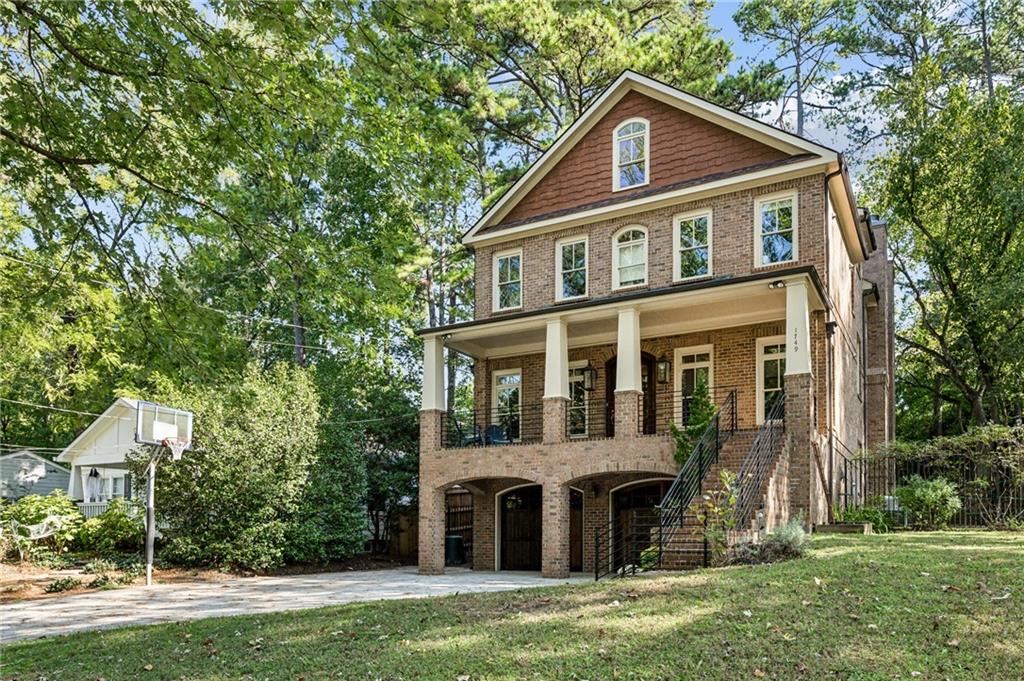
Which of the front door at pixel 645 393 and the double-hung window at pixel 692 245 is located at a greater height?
the double-hung window at pixel 692 245

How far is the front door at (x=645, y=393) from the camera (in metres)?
19.2

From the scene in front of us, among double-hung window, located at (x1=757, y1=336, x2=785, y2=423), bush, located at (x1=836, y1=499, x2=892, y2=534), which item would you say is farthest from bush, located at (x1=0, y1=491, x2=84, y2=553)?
bush, located at (x1=836, y1=499, x2=892, y2=534)

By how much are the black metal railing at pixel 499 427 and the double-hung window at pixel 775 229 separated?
636cm

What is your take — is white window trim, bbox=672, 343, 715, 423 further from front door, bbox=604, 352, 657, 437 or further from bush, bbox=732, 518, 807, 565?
bush, bbox=732, 518, 807, 565

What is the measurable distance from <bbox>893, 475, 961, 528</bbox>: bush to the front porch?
355cm

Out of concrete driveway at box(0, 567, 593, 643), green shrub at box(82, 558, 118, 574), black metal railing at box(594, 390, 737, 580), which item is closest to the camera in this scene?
concrete driveway at box(0, 567, 593, 643)

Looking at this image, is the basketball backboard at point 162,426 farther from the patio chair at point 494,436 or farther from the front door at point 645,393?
the front door at point 645,393

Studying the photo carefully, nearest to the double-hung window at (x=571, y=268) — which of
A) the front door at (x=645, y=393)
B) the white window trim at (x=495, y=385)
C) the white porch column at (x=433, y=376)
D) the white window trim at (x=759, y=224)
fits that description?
the front door at (x=645, y=393)

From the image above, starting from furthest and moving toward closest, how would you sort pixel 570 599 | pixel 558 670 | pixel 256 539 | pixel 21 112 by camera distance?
pixel 256 539
pixel 570 599
pixel 21 112
pixel 558 670

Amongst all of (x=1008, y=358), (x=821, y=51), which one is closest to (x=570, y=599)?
(x=1008, y=358)

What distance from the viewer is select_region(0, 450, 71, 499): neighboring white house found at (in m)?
33.4

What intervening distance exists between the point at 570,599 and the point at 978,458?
1311cm

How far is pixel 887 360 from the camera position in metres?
26.8

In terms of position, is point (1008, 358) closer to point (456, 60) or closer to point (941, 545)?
point (941, 545)
